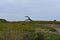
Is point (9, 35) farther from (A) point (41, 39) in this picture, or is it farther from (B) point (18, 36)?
(A) point (41, 39)

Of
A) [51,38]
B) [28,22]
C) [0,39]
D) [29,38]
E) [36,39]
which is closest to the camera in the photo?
[0,39]

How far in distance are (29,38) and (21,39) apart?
99cm

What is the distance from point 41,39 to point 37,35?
54 centimetres

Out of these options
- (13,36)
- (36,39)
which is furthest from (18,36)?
(36,39)

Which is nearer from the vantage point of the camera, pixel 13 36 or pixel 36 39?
pixel 13 36

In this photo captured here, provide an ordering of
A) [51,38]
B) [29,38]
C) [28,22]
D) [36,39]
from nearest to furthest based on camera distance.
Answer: [29,38] → [36,39] → [51,38] → [28,22]

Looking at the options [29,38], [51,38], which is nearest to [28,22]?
[51,38]

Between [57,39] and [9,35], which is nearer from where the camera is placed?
[9,35]

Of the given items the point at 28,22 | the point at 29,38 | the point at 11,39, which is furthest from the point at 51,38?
the point at 28,22

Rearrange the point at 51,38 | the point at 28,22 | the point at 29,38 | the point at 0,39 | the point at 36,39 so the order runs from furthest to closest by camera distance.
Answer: the point at 28,22, the point at 51,38, the point at 36,39, the point at 29,38, the point at 0,39

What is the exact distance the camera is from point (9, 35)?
2288 centimetres

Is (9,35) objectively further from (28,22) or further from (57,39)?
(28,22)

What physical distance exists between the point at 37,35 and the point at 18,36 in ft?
9.16

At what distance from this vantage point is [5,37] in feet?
73.8
